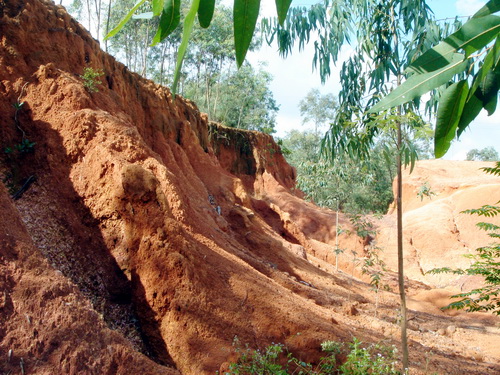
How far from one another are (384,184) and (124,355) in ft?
→ 93.2

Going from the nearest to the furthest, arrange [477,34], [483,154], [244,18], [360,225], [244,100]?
[244,18] → [477,34] → [360,225] → [244,100] → [483,154]

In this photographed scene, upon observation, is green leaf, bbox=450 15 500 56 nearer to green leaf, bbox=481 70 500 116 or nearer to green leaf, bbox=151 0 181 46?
green leaf, bbox=481 70 500 116

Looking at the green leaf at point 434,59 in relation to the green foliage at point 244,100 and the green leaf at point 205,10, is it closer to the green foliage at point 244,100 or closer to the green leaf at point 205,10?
the green leaf at point 205,10

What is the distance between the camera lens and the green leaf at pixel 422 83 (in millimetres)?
1248

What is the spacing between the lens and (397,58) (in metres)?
4.75

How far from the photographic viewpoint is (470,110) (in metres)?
1.37

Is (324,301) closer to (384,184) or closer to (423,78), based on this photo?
(423,78)

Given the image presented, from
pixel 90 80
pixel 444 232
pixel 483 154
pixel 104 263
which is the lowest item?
pixel 104 263

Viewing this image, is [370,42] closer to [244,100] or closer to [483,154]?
[244,100]

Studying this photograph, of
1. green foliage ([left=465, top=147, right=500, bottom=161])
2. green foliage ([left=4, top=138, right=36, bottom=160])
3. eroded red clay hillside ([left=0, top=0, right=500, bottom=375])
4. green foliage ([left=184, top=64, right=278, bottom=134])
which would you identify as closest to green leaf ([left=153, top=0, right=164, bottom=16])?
eroded red clay hillside ([left=0, top=0, right=500, bottom=375])

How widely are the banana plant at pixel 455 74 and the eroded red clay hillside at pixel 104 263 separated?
12.1ft

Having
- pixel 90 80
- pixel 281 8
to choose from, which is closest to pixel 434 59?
pixel 281 8

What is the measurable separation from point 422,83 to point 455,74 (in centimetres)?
10

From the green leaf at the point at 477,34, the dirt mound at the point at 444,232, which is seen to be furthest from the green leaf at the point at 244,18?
the dirt mound at the point at 444,232
